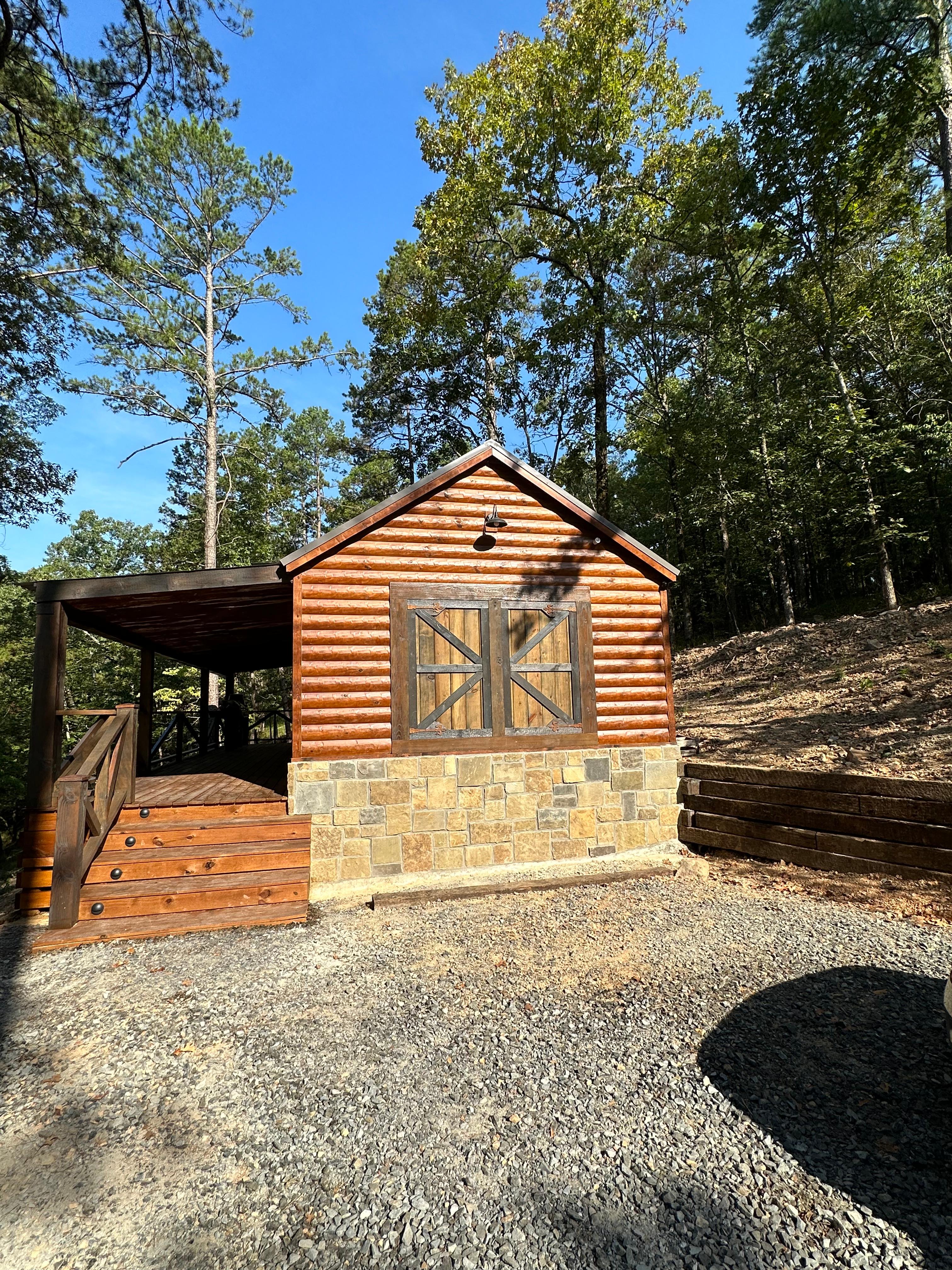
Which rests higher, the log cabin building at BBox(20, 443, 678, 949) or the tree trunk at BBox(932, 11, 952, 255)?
the tree trunk at BBox(932, 11, 952, 255)

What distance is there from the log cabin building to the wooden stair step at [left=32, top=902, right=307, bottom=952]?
0.08ft

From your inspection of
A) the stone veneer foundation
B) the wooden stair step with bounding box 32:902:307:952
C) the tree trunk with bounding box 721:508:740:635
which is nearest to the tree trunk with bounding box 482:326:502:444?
the tree trunk with bounding box 721:508:740:635

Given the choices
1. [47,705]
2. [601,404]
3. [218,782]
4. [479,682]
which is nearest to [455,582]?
[479,682]

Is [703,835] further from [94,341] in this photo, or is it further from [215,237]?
[215,237]

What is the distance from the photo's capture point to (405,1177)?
2.72m

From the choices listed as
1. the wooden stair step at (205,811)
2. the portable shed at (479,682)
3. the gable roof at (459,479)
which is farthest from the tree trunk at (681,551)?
the wooden stair step at (205,811)

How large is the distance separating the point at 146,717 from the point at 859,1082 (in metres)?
10.7

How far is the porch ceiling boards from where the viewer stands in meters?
6.77

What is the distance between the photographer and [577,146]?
16.2 metres

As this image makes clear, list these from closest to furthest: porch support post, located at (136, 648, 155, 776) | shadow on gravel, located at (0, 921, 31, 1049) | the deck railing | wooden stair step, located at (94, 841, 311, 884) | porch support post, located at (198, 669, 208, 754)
Answer: 1. shadow on gravel, located at (0, 921, 31, 1049)
2. wooden stair step, located at (94, 841, 311, 884)
3. porch support post, located at (136, 648, 155, 776)
4. the deck railing
5. porch support post, located at (198, 669, 208, 754)

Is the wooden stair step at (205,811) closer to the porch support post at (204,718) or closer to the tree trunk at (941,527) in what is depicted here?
the porch support post at (204,718)

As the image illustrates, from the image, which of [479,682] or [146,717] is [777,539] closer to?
[479,682]

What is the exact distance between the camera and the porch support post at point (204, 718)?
13.7m

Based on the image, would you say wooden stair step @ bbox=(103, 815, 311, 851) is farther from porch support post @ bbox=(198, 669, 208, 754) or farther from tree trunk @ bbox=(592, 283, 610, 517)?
tree trunk @ bbox=(592, 283, 610, 517)
